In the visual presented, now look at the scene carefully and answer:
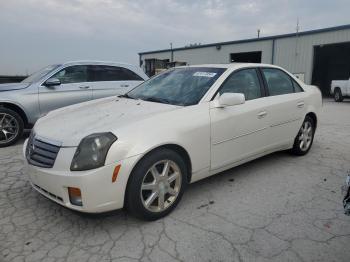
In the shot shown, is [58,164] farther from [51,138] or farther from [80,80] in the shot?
[80,80]

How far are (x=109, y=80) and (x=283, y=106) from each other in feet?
13.8

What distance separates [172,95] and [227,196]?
1341 mm

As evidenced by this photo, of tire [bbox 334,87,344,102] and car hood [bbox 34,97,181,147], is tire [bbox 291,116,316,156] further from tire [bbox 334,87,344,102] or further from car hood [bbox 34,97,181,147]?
tire [bbox 334,87,344,102]

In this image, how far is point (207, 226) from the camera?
2.90m

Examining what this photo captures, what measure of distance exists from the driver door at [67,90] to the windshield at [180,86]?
2.70 metres

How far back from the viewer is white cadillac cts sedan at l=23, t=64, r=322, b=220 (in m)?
2.58

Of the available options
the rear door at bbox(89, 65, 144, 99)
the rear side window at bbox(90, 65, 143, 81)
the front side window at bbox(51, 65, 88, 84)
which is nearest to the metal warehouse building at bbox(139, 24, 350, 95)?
the rear side window at bbox(90, 65, 143, 81)

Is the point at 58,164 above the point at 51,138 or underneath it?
underneath

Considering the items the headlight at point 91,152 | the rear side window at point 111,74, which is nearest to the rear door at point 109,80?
the rear side window at point 111,74

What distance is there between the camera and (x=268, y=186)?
12.6ft

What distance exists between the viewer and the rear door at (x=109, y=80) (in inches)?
271

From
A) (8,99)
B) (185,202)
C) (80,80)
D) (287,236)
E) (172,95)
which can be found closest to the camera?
(287,236)

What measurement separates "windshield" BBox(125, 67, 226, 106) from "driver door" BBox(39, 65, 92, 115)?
2704mm

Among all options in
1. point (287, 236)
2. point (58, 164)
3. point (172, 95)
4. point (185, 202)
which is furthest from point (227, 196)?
point (58, 164)
